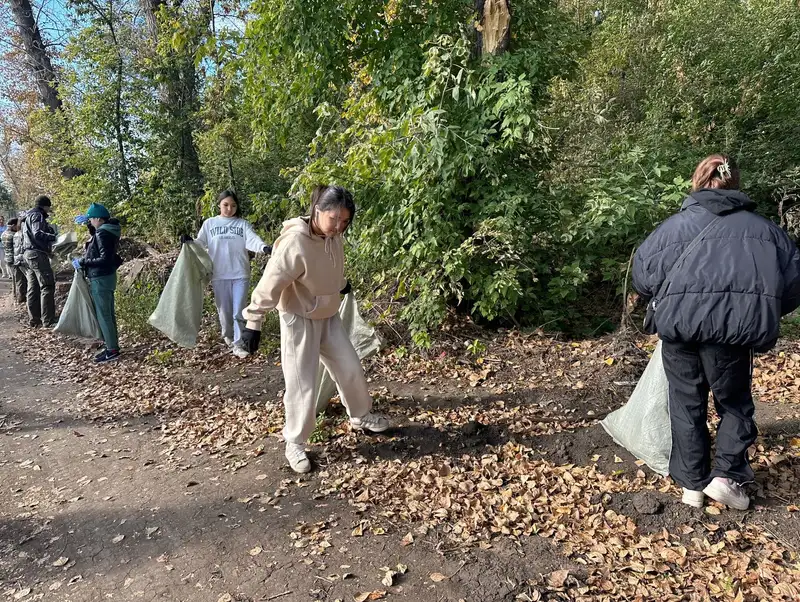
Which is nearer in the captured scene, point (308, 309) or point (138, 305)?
point (308, 309)

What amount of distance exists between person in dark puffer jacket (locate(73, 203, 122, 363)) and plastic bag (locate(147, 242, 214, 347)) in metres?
0.86

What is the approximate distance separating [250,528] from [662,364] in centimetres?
260

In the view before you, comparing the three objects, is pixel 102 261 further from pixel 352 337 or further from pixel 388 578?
pixel 388 578

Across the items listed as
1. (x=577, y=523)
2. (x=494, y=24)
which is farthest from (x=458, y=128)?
(x=577, y=523)

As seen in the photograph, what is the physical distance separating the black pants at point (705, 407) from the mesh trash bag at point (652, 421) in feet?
0.61

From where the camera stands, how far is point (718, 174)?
272 centimetres

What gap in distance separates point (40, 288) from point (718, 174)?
365 inches

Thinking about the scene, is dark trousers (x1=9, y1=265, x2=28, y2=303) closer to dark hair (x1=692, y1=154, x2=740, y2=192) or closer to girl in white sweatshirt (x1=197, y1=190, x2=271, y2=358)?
girl in white sweatshirt (x1=197, y1=190, x2=271, y2=358)

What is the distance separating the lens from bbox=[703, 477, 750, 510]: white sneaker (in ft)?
9.36

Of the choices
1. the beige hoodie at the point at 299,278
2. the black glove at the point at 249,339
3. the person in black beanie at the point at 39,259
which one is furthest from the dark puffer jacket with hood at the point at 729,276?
the person in black beanie at the point at 39,259

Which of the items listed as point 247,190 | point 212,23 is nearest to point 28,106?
point 247,190

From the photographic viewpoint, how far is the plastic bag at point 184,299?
6.00 m

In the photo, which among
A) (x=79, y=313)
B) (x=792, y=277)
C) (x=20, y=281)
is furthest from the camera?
(x=20, y=281)

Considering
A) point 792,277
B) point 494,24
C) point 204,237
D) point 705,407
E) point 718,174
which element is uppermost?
point 494,24
